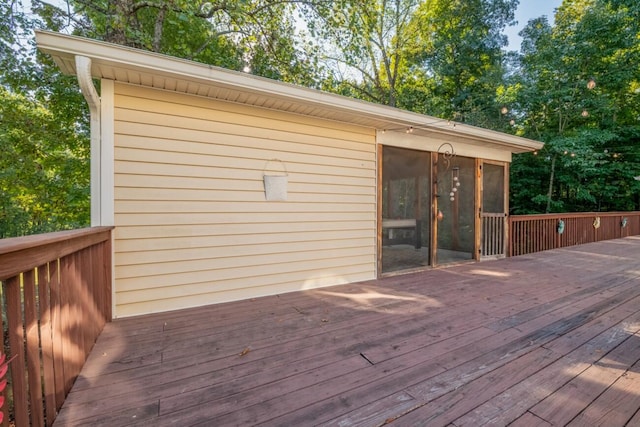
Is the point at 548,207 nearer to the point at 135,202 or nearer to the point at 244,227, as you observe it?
the point at 244,227

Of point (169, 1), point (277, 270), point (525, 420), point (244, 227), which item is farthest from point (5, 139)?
point (525, 420)

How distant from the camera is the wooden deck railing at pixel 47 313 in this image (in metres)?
1.02

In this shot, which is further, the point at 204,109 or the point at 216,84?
the point at 204,109

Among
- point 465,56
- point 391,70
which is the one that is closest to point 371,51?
point 391,70

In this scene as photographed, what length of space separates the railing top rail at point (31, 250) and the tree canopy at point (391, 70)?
4394mm

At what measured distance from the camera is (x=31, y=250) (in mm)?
1104

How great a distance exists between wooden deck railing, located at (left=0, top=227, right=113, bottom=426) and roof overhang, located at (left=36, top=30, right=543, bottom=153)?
1.37m

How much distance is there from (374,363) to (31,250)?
73.4 inches

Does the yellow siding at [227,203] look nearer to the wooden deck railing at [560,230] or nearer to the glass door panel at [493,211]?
the glass door panel at [493,211]

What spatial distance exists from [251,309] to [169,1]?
16.5ft

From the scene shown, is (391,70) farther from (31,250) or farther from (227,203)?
(31,250)

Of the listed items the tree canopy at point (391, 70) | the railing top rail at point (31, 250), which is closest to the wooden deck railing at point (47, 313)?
the railing top rail at point (31, 250)

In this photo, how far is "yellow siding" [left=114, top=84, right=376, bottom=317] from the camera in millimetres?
2684

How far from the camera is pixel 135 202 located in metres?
2.68
